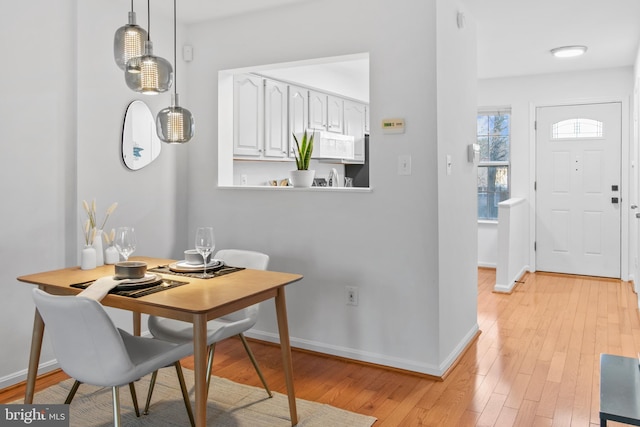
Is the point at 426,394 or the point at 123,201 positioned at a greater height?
the point at 123,201

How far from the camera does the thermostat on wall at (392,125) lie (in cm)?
307

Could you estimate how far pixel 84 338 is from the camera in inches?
74.7

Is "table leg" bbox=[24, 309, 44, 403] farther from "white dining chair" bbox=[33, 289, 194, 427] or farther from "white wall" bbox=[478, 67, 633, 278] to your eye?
"white wall" bbox=[478, 67, 633, 278]

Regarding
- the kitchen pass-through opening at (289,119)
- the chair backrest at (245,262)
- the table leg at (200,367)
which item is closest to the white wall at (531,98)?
the kitchen pass-through opening at (289,119)

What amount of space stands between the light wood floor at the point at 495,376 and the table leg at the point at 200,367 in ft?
3.18

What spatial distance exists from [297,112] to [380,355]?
244 cm

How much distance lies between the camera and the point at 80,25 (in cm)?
312

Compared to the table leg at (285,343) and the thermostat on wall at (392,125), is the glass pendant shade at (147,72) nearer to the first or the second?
the table leg at (285,343)

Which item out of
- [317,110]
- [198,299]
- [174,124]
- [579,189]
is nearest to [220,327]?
[198,299]

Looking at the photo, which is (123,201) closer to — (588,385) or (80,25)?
(80,25)

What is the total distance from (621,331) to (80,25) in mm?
4388

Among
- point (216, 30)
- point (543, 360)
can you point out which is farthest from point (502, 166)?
point (216, 30)

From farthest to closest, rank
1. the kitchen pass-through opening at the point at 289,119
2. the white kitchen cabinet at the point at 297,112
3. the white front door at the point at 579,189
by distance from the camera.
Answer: the white front door at the point at 579,189, the white kitchen cabinet at the point at 297,112, the kitchen pass-through opening at the point at 289,119

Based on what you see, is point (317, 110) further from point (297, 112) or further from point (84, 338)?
point (84, 338)
